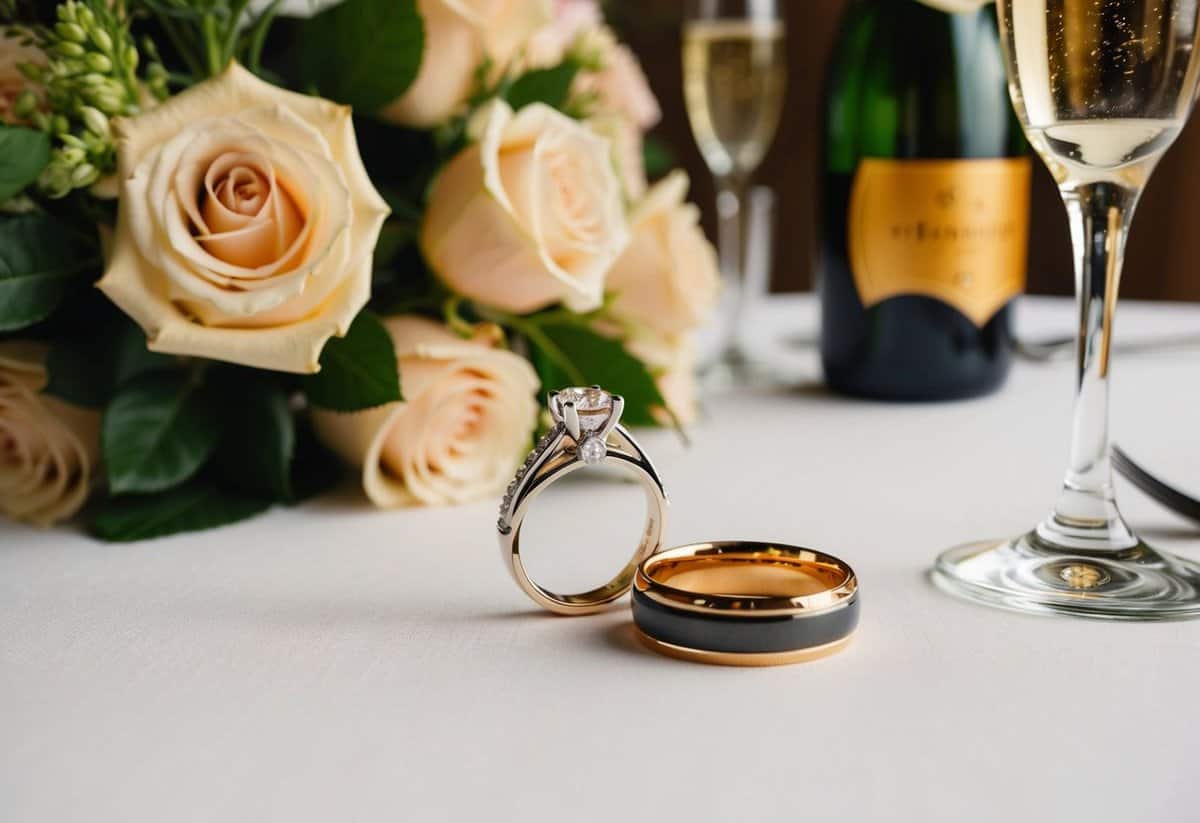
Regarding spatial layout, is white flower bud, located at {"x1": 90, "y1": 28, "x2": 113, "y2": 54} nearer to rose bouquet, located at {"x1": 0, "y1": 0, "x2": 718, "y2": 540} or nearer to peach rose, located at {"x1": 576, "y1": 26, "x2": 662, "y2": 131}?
rose bouquet, located at {"x1": 0, "y1": 0, "x2": 718, "y2": 540}

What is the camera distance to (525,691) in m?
0.50

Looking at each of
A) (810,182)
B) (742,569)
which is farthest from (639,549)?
(810,182)

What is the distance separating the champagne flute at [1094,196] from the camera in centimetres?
54

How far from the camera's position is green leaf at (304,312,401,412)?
72 centimetres

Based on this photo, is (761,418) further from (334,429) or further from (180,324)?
(180,324)

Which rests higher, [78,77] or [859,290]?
[78,77]

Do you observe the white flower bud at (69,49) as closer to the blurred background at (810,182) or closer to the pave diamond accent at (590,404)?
the pave diamond accent at (590,404)

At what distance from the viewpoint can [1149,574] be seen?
1.99 ft

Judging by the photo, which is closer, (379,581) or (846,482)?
(379,581)

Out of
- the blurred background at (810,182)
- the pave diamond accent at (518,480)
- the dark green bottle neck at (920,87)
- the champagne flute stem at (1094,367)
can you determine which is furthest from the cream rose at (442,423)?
the blurred background at (810,182)

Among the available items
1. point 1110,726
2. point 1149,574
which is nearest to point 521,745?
point 1110,726

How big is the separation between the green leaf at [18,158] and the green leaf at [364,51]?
0.62 feet

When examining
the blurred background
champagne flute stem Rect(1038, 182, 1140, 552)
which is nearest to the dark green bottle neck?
champagne flute stem Rect(1038, 182, 1140, 552)

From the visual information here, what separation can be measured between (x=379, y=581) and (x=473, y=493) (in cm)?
16
